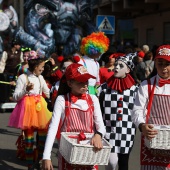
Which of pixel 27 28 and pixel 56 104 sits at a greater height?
pixel 27 28

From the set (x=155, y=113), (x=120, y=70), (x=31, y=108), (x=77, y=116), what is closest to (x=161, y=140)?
(x=155, y=113)

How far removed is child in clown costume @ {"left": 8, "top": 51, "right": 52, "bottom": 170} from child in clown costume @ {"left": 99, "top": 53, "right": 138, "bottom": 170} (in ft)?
5.53

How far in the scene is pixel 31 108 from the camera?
24.7 ft

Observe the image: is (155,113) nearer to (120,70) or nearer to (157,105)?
(157,105)

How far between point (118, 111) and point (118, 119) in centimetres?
9

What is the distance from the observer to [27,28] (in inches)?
812

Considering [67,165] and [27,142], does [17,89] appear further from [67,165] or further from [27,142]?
[67,165]

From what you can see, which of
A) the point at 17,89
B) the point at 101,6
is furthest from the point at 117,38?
the point at 17,89

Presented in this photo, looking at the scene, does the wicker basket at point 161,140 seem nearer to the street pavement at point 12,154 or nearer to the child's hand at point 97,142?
the child's hand at point 97,142

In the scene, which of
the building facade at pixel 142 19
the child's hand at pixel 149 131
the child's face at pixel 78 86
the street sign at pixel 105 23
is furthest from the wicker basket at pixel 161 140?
the building facade at pixel 142 19

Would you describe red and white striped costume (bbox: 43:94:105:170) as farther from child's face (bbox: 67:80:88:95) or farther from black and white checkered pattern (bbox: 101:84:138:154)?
black and white checkered pattern (bbox: 101:84:138:154)

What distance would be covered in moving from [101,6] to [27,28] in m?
17.9

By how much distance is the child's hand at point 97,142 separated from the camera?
3.74 metres

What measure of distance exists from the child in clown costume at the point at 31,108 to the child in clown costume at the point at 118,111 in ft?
5.53
